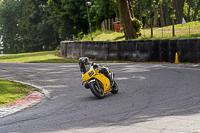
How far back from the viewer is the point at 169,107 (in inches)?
312

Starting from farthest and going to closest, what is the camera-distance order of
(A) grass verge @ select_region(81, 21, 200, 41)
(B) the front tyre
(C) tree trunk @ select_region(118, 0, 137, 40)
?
(C) tree trunk @ select_region(118, 0, 137, 40), (A) grass verge @ select_region(81, 21, 200, 41), (B) the front tyre

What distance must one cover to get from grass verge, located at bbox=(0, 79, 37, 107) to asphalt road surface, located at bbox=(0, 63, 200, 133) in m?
0.88

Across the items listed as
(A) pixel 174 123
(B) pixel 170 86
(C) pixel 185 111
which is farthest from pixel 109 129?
(B) pixel 170 86

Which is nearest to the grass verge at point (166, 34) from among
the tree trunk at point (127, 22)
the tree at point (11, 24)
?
the tree trunk at point (127, 22)

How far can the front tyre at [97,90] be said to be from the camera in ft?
31.6

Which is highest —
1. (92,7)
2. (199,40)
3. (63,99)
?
(92,7)

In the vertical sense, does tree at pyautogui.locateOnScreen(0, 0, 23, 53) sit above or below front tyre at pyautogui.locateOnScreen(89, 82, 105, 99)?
above

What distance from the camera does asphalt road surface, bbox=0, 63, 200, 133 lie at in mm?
6309

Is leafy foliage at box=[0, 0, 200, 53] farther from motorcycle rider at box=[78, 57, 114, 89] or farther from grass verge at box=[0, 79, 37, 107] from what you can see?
motorcycle rider at box=[78, 57, 114, 89]

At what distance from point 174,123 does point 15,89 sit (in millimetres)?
7315

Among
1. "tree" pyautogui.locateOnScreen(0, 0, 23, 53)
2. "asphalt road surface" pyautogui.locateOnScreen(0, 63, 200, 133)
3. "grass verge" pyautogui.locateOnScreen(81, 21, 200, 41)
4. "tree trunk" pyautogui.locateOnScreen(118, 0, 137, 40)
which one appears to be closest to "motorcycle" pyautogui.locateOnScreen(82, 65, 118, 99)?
"asphalt road surface" pyautogui.locateOnScreen(0, 63, 200, 133)

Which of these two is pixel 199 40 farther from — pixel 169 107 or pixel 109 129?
pixel 109 129

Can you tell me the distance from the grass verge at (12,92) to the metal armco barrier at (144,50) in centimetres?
1017

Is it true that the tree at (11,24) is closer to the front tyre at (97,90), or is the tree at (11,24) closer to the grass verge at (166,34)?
the grass verge at (166,34)
